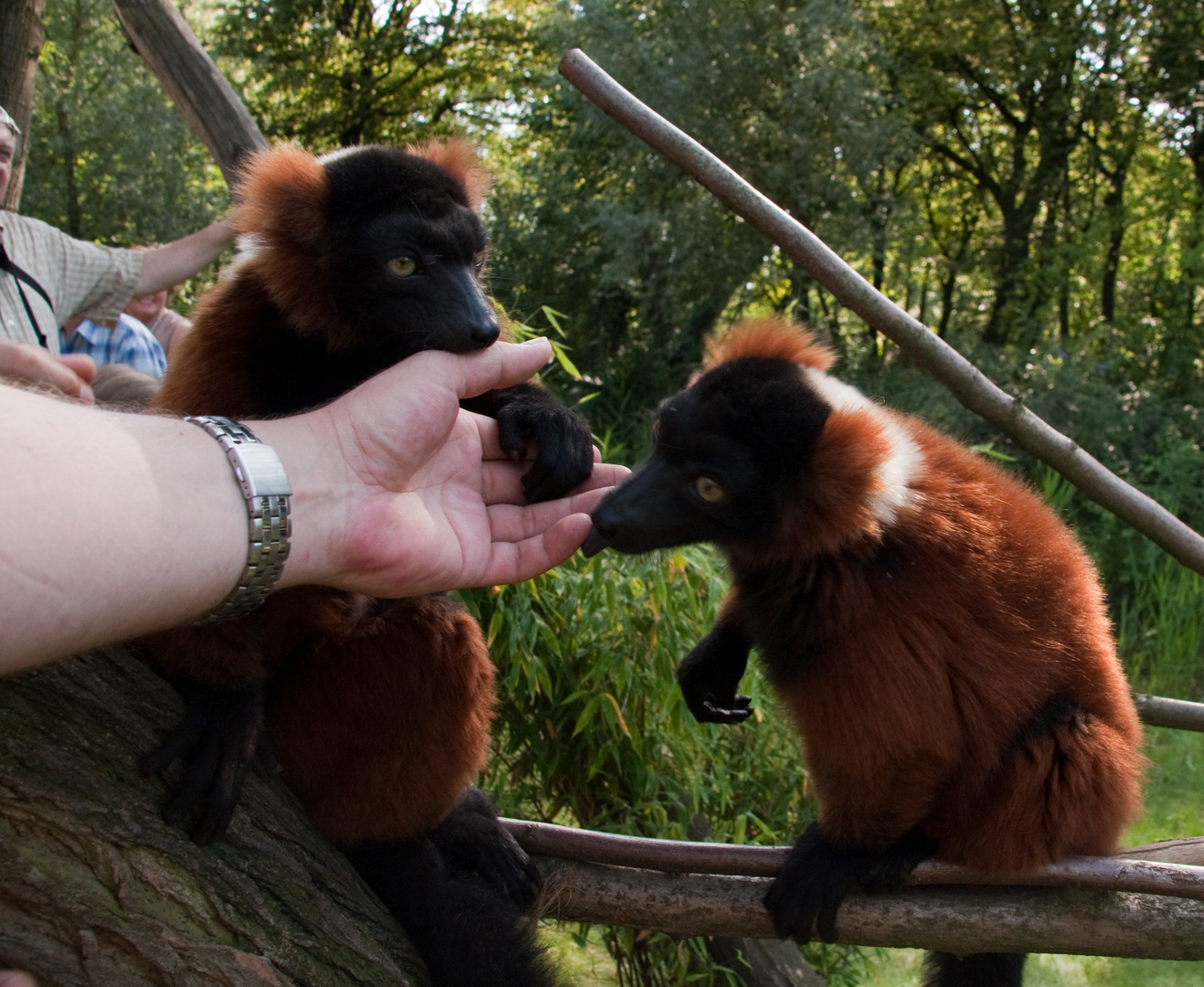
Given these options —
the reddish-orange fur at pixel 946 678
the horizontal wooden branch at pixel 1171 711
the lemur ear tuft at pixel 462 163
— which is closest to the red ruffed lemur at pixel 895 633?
the reddish-orange fur at pixel 946 678

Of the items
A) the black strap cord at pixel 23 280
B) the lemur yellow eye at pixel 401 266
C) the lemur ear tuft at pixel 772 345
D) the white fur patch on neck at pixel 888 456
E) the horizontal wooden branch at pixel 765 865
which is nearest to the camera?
the horizontal wooden branch at pixel 765 865

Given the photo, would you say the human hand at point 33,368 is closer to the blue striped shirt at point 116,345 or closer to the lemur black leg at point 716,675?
the lemur black leg at point 716,675

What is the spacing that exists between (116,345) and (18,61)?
164 cm

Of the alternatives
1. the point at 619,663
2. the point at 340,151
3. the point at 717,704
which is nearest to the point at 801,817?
the point at 619,663

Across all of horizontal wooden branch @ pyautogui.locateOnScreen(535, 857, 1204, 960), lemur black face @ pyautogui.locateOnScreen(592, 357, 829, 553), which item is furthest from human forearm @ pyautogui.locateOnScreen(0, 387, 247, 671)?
horizontal wooden branch @ pyautogui.locateOnScreen(535, 857, 1204, 960)

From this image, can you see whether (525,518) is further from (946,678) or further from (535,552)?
(946,678)

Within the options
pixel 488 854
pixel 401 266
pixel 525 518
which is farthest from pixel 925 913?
pixel 401 266

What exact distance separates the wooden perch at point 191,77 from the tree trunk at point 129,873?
9.92 ft

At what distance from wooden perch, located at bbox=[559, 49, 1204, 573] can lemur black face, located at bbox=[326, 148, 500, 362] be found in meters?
0.69

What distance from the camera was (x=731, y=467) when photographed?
2.64 metres

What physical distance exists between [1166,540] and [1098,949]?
5.70ft

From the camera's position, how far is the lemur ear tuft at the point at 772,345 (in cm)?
296

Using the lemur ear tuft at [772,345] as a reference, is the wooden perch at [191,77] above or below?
above

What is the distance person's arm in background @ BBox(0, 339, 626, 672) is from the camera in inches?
51.5
